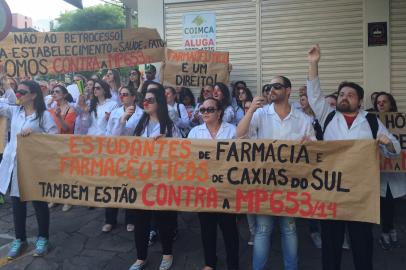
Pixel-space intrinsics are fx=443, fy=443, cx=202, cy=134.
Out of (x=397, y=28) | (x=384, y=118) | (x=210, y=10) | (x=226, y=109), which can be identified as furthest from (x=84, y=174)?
(x=397, y=28)

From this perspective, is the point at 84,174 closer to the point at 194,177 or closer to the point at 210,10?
the point at 194,177

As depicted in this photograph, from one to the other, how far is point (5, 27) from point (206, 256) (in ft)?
11.5

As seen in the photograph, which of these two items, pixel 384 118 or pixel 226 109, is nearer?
pixel 384 118

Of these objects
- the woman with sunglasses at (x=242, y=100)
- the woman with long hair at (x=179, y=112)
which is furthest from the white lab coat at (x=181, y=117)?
the woman with sunglasses at (x=242, y=100)

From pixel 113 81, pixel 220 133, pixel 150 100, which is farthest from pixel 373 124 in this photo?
pixel 113 81

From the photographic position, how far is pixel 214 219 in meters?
4.33

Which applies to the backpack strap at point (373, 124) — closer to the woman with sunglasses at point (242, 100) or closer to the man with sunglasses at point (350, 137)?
the man with sunglasses at point (350, 137)

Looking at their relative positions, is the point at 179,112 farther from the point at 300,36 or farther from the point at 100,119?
the point at 300,36

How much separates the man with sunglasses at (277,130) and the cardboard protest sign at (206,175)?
117mm

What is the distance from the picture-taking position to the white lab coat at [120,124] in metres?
5.02

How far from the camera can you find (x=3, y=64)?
6.02m

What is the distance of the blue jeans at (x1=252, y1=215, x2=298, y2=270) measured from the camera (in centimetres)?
404

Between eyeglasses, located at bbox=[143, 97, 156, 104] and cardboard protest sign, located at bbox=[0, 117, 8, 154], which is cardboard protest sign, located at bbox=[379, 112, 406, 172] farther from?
cardboard protest sign, located at bbox=[0, 117, 8, 154]

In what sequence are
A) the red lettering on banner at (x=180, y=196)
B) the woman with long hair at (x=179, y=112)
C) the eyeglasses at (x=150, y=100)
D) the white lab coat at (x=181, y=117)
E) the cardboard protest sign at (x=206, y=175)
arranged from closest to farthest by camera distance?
the cardboard protest sign at (x=206, y=175), the red lettering on banner at (x=180, y=196), the eyeglasses at (x=150, y=100), the white lab coat at (x=181, y=117), the woman with long hair at (x=179, y=112)
